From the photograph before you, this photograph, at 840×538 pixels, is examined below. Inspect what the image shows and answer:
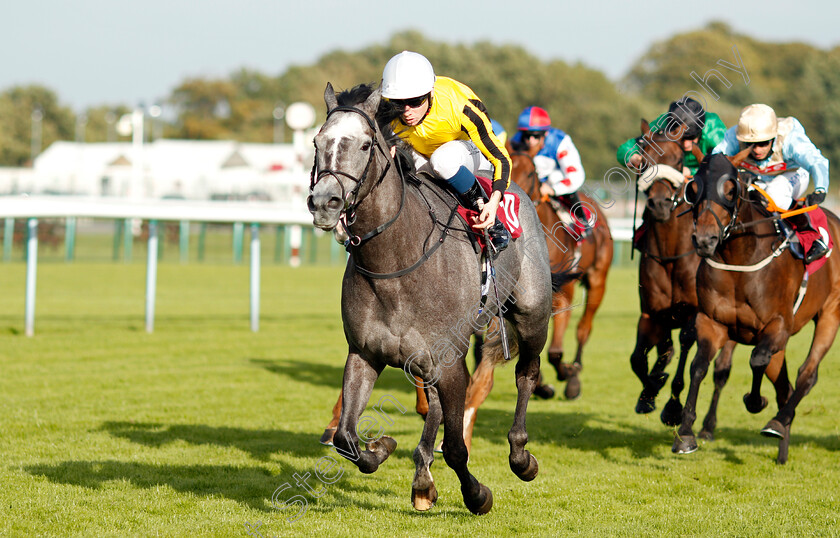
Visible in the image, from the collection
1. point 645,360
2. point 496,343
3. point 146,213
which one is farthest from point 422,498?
point 146,213

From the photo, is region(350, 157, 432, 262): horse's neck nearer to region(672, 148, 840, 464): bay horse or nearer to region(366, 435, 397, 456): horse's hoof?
region(366, 435, 397, 456): horse's hoof

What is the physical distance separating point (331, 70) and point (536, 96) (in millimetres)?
17281

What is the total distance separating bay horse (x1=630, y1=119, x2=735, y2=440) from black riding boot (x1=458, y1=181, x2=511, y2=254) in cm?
229

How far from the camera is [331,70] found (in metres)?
68.4

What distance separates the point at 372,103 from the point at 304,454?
9.54ft

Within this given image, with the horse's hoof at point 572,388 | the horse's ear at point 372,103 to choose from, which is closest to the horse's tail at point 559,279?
the horse's ear at point 372,103

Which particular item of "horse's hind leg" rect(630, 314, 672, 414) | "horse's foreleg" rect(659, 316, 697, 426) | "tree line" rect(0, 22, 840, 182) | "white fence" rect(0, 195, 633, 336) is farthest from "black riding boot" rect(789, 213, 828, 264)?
"tree line" rect(0, 22, 840, 182)

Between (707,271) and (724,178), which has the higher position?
(724,178)

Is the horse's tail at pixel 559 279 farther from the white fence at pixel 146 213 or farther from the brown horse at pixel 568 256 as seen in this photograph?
the white fence at pixel 146 213

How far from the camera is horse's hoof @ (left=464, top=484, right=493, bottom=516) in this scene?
458cm

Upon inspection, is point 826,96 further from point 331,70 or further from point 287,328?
point 331,70

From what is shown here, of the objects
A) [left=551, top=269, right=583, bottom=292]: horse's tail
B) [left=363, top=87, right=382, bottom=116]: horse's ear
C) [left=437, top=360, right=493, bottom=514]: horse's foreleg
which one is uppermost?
[left=363, top=87, right=382, bottom=116]: horse's ear

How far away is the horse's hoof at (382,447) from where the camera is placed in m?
4.51

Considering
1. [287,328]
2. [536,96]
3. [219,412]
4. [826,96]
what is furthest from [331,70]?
[219,412]
